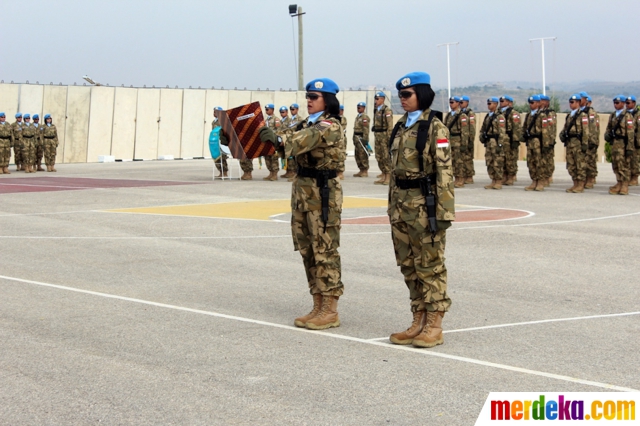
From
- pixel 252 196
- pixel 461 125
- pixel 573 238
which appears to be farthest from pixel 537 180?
pixel 573 238

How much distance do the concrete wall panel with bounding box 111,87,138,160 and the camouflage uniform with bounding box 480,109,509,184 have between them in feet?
70.9

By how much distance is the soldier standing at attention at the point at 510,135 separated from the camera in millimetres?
21969

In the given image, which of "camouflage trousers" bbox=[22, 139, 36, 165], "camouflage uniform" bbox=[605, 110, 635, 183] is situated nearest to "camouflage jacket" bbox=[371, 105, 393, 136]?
"camouflage uniform" bbox=[605, 110, 635, 183]

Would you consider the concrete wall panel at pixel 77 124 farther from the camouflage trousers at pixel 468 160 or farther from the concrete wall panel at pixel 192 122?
the camouflage trousers at pixel 468 160

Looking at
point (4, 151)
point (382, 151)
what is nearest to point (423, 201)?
point (382, 151)

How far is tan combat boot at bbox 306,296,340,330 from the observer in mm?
7691

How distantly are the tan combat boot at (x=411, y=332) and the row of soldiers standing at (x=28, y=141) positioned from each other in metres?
24.8

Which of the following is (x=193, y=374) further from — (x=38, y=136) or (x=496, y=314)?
(x=38, y=136)

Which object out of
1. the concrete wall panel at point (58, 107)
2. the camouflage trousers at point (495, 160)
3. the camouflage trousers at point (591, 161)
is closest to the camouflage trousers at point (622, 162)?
the camouflage trousers at point (591, 161)

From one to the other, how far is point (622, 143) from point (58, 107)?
25.6 metres

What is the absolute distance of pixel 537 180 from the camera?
2127cm

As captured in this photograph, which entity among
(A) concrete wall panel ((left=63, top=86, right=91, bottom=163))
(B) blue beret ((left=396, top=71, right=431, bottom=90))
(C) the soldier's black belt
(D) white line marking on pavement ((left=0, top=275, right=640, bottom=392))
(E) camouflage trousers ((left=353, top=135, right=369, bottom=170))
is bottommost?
(D) white line marking on pavement ((left=0, top=275, right=640, bottom=392))

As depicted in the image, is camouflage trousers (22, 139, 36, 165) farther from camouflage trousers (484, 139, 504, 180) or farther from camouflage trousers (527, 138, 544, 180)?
camouflage trousers (527, 138, 544, 180)

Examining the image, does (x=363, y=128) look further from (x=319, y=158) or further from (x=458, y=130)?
(x=319, y=158)
